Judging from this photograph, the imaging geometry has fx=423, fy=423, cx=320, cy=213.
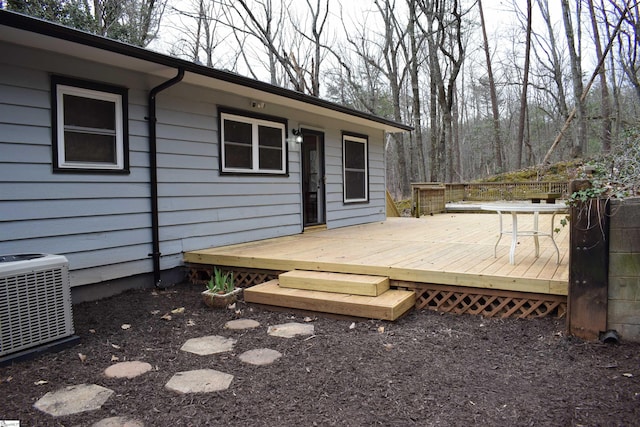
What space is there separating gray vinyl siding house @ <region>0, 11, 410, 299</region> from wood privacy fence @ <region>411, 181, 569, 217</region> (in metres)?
4.39

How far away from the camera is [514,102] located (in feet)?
72.0

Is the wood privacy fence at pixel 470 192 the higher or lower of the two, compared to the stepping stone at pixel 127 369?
higher

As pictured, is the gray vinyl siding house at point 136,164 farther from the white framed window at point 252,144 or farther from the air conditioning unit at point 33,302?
the air conditioning unit at point 33,302

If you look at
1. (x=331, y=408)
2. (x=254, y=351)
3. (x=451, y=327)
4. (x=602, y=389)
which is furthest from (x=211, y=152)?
(x=602, y=389)

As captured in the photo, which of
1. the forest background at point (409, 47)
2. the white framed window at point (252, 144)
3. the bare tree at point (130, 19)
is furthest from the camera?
the forest background at point (409, 47)

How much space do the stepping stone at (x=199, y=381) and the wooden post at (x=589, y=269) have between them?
2218mm

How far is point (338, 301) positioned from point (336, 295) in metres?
0.19

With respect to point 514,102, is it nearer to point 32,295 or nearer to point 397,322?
point 397,322

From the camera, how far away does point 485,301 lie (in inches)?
134

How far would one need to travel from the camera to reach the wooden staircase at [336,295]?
129 inches

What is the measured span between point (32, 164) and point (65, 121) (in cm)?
48

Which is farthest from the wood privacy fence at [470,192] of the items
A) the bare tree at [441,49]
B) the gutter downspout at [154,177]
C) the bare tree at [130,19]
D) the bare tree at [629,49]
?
the bare tree at [130,19]

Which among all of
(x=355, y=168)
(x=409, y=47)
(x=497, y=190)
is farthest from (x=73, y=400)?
(x=409, y=47)

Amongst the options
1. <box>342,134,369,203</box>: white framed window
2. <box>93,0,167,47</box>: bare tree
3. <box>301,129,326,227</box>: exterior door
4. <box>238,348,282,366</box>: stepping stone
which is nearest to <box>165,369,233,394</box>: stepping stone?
<box>238,348,282,366</box>: stepping stone
